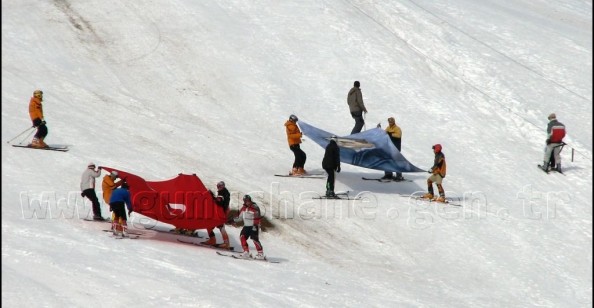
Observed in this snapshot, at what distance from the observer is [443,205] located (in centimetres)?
2525

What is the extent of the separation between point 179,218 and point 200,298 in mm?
3374

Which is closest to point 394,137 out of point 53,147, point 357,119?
point 357,119

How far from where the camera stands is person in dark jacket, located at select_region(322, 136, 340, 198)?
24219mm

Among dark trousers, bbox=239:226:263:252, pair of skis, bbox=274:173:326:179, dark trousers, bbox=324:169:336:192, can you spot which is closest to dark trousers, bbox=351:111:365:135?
pair of skis, bbox=274:173:326:179

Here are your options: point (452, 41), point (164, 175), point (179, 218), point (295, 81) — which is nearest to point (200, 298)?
point (179, 218)

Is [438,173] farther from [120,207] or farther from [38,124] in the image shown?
[38,124]

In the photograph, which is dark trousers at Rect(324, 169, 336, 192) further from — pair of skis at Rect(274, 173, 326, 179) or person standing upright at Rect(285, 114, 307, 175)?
person standing upright at Rect(285, 114, 307, 175)

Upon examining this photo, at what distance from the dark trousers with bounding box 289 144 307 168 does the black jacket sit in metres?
1.31

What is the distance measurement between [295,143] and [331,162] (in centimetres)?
164

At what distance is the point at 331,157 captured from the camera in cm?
2428

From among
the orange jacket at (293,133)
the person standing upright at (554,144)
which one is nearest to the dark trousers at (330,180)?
the orange jacket at (293,133)

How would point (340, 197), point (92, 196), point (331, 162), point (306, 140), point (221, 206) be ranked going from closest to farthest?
point (221, 206)
point (92, 196)
point (331, 162)
point (340, 197)
point (306, 140)

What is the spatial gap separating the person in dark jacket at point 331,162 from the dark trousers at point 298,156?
1290mm

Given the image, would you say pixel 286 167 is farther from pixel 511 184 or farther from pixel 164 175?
pixel 511 184
